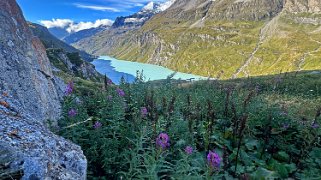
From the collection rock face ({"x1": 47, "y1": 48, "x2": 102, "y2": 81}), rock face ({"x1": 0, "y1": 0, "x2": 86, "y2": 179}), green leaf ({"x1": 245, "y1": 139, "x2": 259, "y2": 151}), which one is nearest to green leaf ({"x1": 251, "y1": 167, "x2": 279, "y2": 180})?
green leaf ({"x1": 245, "y1": 139, "x2": 259, "y2": 151})

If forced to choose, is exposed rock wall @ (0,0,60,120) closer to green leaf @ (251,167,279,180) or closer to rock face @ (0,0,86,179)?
rock face @ (0,0,86,179)

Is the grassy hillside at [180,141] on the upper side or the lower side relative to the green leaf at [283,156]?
upper

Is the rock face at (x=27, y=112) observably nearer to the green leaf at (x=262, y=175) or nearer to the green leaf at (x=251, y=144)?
the green leaf at (x=262, y=175)

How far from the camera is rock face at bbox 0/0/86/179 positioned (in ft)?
12.8

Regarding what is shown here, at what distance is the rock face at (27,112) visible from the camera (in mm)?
3891

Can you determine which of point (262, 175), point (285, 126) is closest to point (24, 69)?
point (262, 175)

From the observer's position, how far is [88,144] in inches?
286

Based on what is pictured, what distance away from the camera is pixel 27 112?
23.0ft

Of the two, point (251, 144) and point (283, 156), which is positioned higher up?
point (251, 144)

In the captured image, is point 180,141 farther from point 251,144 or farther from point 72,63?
Answer: point 72,63

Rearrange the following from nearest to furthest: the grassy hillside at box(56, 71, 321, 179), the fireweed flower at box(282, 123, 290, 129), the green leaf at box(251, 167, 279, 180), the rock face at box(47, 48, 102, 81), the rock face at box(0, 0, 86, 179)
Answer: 1. the rock face at box(0, 0, 86, 179)
2. the grassy hillside at box(56, 71, 321, 179)
3. the green leaf at box(251, 167, 279, 180)
4. the fireweed flower at box(282, 123, 290, 129)
5. the rock face at box(47, 48, 102, 81)

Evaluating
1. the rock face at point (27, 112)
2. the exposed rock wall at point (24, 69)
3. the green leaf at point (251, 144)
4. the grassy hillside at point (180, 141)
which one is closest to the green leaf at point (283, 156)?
the grassy hillside at point (180, 141)

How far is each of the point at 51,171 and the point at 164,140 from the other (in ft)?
7.12

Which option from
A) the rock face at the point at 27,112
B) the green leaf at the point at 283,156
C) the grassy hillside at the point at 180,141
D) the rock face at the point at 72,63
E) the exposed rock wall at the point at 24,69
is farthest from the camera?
the rock face at the point at 72,63
